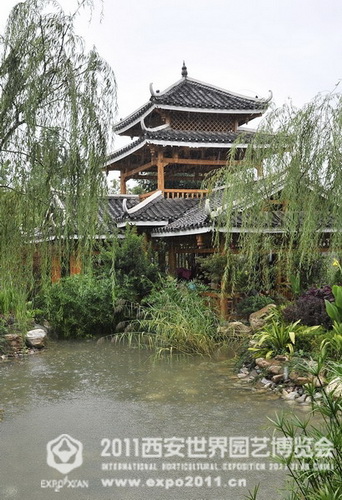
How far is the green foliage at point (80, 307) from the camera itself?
9.86 m

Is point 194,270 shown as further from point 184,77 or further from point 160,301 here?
point 184,77

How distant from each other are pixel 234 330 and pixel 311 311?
1618mm

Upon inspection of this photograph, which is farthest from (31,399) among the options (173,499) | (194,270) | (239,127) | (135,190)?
(135,190)

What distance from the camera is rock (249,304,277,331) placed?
8.64 m

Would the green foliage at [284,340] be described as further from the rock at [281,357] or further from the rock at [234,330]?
the rock at [234,330]

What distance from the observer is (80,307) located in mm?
9953

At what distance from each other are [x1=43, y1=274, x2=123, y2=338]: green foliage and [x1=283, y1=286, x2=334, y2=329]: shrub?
3.55 meters

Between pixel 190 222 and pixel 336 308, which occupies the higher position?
pixel 190 222

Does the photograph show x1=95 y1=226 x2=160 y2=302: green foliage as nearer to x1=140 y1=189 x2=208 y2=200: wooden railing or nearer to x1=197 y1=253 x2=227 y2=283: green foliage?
x1=197 y1=253 x2=227 y2=283: green foliage

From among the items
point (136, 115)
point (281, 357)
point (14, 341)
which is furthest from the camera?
point (136, 115)

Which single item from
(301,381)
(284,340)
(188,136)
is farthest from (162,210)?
(301,381)

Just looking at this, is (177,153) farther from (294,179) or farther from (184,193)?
(294,179)

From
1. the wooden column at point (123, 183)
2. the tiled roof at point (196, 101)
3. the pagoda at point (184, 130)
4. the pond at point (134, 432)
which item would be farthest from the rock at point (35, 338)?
the wooden column at point (123, 183)

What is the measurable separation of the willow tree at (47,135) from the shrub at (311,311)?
13.9 ft
